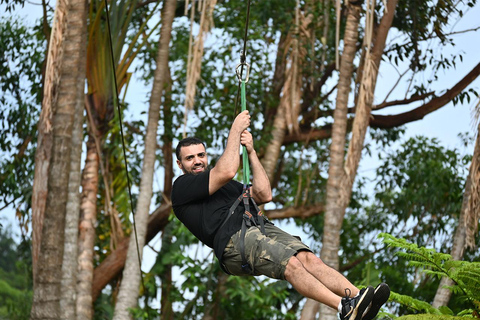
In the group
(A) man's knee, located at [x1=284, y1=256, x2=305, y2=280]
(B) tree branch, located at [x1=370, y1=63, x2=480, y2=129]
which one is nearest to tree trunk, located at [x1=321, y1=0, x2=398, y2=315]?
(B) tree branch, located at [x1=370, y1=63, x2=480, y2=129]

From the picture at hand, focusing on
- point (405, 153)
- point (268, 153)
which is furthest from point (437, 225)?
point (268, 153)

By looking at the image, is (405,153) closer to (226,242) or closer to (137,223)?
(137,223)

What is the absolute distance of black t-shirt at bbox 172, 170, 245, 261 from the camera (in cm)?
468

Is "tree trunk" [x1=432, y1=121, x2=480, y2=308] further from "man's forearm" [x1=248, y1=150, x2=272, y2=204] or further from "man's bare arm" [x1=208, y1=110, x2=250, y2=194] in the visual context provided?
"man's bare arm" [x1=208, y1=110, x2=250, y2=194]

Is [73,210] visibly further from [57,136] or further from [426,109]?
[426,109]

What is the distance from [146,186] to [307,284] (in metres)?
6.44

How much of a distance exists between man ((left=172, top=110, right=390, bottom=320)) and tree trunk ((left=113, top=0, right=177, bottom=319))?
17.9 ft

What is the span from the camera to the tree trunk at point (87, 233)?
1063cm

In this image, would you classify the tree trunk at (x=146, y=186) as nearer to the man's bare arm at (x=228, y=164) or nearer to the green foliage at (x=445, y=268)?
the green foliage at (x=445, y=268)

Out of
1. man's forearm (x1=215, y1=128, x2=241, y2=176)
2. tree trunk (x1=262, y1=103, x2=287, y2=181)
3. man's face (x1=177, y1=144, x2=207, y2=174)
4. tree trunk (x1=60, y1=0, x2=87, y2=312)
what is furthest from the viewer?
tree trunk (x1=262, y1=103, x2=287, y2=181)

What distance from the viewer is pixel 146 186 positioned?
10.6 m

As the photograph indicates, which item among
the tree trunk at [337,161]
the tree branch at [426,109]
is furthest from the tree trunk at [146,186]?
the tree branch at [426,109]

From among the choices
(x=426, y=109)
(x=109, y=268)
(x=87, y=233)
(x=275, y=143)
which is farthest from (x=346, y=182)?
(x=109, y=268)

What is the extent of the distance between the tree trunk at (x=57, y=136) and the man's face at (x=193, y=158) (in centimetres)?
387
